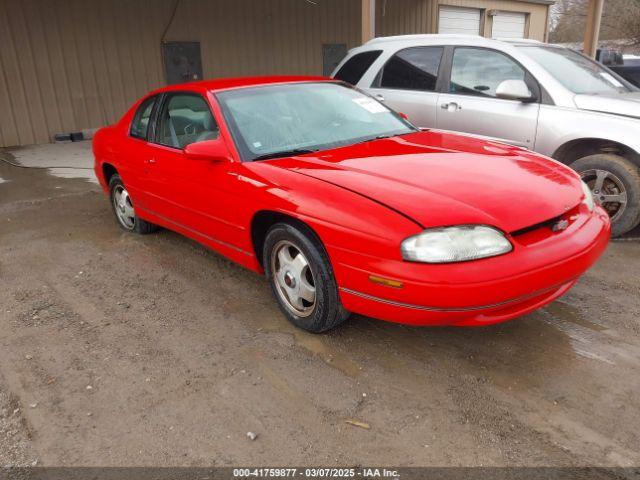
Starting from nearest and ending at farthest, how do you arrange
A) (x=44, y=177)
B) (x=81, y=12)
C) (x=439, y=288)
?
1. (x=439, y=288)
2. (x=44, y=177)
3. (x=81, y=12)

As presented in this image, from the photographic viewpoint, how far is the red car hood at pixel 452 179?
2.62m

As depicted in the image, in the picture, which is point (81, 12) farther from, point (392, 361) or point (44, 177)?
point (392, 361)

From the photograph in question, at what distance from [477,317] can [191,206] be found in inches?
88.3

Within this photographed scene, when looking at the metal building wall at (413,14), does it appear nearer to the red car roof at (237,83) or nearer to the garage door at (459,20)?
the garage door at (459,20)

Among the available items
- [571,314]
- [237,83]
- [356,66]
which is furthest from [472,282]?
[356,66]

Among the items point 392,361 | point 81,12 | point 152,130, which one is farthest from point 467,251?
point 81,12

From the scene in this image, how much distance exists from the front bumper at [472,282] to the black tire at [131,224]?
9.48 feet

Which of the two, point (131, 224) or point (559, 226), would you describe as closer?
point (559, 226)

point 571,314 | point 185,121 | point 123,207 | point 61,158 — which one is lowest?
point 61,158

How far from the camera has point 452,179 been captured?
291 cm

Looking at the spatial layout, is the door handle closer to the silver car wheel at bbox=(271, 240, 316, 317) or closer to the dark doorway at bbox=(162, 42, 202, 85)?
the silver car wheel at bbox=(271, 240, 316, 317)

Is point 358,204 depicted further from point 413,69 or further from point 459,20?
point 459,20

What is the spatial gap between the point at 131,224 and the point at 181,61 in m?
7.59

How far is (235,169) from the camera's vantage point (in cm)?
338
